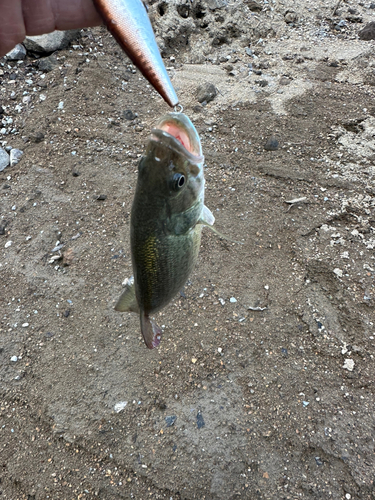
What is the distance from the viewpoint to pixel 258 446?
2.59 m

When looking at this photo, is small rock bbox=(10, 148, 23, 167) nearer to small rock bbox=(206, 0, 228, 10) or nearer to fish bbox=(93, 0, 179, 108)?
fish bbox=(93, 0, 179, 108)

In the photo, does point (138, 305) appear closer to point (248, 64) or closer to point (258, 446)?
point (258, 446)

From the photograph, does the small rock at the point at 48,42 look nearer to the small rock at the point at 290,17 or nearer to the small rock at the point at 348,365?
the small rock at the point at 290,17

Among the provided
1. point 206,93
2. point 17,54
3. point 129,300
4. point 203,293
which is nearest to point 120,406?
point 203,293

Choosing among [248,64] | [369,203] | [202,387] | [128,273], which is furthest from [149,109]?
[202,387]

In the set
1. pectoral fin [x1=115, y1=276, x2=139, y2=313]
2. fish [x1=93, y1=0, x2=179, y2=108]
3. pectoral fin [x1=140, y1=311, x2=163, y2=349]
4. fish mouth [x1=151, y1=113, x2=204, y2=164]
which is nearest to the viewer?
fish [x1=93, y1=0, x2=179, y2=108]

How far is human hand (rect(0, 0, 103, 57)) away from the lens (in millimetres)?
1785

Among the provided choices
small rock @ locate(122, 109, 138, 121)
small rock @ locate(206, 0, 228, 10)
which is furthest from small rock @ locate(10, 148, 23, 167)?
small rock @ locate(206, 0, 228, 10)

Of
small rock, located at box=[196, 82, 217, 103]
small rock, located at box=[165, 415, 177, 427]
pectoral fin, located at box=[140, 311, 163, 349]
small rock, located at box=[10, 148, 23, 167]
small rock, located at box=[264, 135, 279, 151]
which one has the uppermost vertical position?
pectoral fin, located at box=[140, 311, 163, 349]

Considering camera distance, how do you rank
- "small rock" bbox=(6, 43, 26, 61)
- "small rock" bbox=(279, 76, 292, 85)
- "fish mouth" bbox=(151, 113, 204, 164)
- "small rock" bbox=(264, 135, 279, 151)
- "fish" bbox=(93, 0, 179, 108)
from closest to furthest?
"fish" bbox=(93, 0, 179, 108)
"fish mouth" bbox=(151, 113, 204, 164)
"small rock" bbox=(264, 135, 279, 151)
"small rock" bbox=(6, 43, 26, 61)
"small rock" bbox=(279, 76, 292, 85)

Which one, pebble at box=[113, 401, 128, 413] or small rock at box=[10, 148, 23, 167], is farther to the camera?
small rock at box=[10, 148, 23, 167]

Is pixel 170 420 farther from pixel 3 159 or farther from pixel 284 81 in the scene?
pixel 284 81

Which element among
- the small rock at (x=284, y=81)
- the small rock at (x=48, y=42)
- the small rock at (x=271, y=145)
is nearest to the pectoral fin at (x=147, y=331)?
the small rock at (x=271, y=145)

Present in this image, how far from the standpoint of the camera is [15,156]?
4.26 metres
